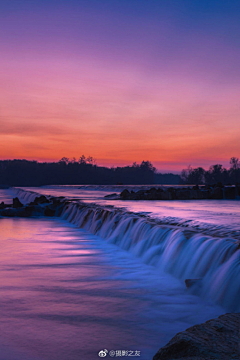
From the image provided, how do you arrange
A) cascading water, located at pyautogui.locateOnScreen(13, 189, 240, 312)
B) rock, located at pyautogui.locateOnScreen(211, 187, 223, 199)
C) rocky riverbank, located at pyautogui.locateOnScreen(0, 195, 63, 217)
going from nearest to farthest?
cascading water, located at pyautogui.locateOnScreen(13, 189, 240, 312) < rocky riverbank, located at pyautogui.locateOnScreen(0, 195, 63, 217) < rock, located at pyautogui.locateOnScreen(211, 187, 223, 199)

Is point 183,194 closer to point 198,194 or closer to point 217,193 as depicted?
point 198,194

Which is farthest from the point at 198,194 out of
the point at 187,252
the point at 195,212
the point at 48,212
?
the point at 187,252

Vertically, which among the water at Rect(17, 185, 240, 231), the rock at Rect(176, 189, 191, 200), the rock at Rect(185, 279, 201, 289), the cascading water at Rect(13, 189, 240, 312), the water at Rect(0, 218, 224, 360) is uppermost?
the rock at Rect(176, 189, 191, 200)

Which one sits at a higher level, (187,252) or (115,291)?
(187,252)

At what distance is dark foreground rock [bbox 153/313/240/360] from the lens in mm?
2947

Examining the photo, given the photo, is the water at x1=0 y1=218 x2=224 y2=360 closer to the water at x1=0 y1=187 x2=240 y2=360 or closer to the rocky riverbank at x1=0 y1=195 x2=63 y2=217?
the water at x1=0 y1=187 x2=240 y2=360

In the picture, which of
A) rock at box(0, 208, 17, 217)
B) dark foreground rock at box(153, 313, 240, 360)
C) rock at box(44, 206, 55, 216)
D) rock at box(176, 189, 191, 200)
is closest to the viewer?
dark foreground rock at box(153, 313, 240, 360)

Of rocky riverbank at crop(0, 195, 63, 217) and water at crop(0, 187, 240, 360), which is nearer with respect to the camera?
water at crop(0, 187, 240, 360)

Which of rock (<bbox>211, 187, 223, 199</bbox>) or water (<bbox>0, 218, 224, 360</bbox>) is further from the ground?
rock (<bbox>211, 187, 223, 199</bbox>)

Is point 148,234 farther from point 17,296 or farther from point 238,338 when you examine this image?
point 238,338

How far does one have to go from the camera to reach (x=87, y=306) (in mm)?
5422

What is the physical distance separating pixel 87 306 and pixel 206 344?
270 centimetres

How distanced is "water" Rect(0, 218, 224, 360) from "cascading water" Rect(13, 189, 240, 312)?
0.25 metres

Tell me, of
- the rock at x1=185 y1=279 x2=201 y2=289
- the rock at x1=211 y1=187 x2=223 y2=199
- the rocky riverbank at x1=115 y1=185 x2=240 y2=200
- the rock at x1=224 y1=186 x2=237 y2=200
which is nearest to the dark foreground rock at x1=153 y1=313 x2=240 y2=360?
the rock at x1=185 y1=279 x2=201 y2=289
